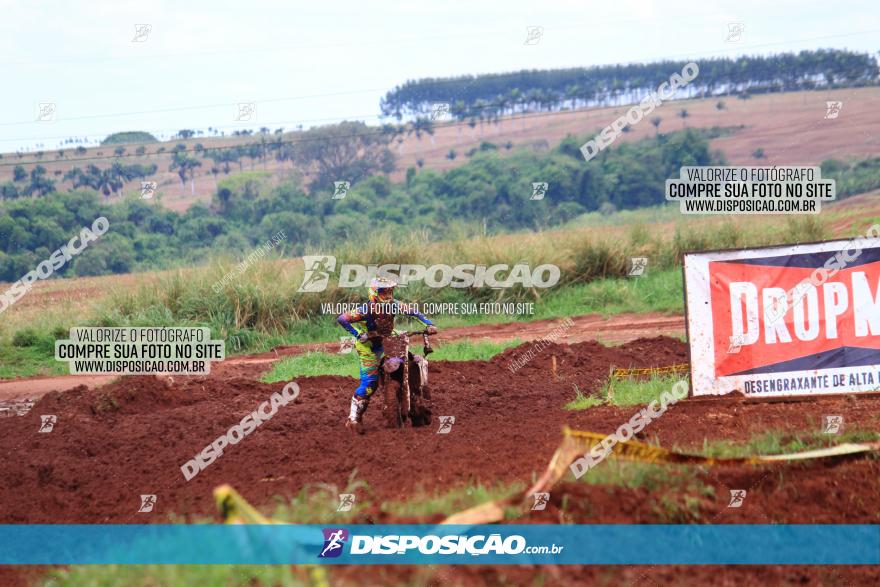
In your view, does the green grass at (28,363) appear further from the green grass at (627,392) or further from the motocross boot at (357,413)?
the green grass at (627,392)

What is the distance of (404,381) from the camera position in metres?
11.7

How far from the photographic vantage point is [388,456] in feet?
32.9

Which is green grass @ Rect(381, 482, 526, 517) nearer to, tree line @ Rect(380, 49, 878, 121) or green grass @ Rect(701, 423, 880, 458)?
green grass @ Rect(701, 423, 880, 458)

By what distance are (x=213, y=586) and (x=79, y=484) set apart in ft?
20.2

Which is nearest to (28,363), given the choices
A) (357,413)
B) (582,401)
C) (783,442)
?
(357,413)

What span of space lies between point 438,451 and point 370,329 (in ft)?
8.22

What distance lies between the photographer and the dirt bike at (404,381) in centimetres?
1156

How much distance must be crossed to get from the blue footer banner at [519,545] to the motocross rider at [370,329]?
212 inches

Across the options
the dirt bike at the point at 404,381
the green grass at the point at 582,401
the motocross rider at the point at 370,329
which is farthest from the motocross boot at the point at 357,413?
the green grass at the point at 582,401

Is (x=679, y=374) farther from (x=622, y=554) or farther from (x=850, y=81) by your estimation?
(x=850, y=81)

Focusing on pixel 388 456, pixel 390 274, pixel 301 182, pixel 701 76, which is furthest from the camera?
pixel 701 76

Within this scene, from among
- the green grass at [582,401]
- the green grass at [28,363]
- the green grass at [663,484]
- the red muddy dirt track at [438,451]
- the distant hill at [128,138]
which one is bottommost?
the green grass at [28,363]

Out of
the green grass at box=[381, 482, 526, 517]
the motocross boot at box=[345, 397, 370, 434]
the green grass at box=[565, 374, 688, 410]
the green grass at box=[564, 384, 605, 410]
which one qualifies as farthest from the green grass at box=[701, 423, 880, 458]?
the motocross boot at box=[345, 397, 370, 434]

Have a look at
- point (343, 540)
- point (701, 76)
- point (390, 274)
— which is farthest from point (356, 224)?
point (701, 76)
